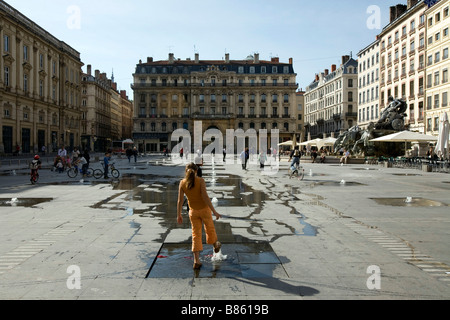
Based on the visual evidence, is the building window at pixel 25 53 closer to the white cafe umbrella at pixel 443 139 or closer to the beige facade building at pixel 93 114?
the beige facade building at pixel 93 114

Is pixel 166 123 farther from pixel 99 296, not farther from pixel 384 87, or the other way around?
pixel 99 296

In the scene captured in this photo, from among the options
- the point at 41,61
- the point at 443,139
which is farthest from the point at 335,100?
the point at 443,139

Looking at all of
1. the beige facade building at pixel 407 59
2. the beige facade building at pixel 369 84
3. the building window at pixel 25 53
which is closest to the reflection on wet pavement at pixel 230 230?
the beige facade building at pixel 407 59

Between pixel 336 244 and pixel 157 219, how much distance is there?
444 cm

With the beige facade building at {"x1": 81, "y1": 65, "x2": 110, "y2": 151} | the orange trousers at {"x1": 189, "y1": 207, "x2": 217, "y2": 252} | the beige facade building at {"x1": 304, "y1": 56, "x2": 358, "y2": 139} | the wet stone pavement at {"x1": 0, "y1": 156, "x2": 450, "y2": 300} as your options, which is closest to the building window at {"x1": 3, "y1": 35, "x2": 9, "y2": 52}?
the beige facade building at {"x1": 81, "y1": 65, "x2": 110, "y2": 151}

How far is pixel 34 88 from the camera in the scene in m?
48.7

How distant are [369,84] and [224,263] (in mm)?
66431

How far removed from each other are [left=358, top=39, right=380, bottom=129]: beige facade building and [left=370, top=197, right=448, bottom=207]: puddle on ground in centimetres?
5189

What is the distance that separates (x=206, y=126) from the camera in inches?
3410

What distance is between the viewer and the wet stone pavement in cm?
496

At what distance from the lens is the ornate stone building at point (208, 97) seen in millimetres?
87312

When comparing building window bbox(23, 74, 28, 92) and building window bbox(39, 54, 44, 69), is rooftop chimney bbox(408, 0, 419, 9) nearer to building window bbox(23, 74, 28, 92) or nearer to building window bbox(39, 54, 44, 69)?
building window bbox(39, 54, 44, 69)

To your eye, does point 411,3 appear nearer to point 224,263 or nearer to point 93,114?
point 224,263
